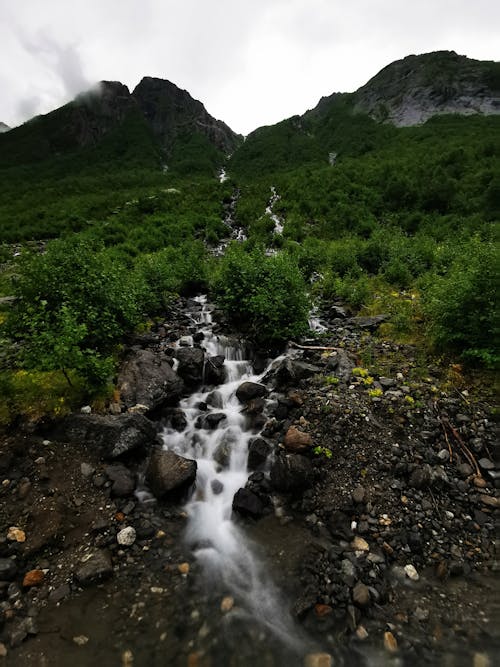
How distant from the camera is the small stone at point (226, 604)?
156 inches

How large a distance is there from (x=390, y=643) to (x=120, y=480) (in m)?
4.03

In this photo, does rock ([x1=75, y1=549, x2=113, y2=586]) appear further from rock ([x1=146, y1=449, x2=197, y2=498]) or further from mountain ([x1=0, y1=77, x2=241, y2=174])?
mountain ([x1=0, y1=77, x2=241, y2=174])

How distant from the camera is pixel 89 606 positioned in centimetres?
376

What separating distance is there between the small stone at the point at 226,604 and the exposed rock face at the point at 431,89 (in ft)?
256

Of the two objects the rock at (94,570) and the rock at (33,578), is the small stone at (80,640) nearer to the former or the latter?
the rock at (94,570)

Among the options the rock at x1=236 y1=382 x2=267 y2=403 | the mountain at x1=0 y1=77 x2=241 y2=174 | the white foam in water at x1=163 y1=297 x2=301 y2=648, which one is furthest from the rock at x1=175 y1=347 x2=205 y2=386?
the mountain at x1=0 y1=77 x2=241 y2=174

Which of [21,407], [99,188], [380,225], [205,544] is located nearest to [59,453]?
[21,407]

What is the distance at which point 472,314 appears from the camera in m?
6.45

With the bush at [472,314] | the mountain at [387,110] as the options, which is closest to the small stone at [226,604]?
the bush at [472,314]

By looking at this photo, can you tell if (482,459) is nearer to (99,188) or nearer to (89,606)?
(89,606)

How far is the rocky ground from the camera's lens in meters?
3.50

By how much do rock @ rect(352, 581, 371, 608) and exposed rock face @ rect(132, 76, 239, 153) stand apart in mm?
106234

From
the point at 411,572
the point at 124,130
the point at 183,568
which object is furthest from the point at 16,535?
the point at 124,130

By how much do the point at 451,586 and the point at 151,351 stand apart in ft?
23.2
